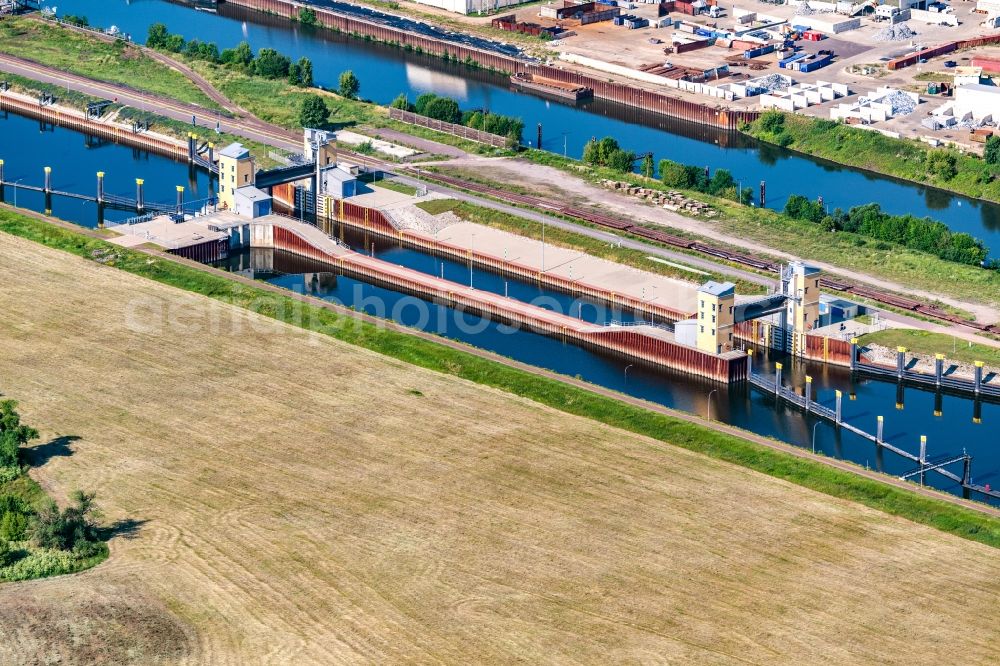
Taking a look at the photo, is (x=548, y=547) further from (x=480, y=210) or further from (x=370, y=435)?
(x=480, y=210)

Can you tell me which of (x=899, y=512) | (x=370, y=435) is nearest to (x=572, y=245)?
(x=370, y=435)

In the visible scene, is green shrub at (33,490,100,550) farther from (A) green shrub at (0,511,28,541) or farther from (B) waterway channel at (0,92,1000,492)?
(B) waterway channel at (0,92,1000,492)

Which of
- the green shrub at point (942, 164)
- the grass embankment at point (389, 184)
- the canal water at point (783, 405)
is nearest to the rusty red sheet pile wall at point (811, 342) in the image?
the canal water at point (783, 405)

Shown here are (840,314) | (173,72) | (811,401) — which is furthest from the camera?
(173,72)

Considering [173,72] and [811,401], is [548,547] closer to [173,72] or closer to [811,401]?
[811,401]

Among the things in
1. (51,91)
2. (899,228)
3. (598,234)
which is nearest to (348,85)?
(51,91)

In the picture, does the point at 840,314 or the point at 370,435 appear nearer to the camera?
the point at 370,435

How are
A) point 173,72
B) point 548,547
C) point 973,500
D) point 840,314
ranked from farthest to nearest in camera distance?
point 173,72, point 840,314, point 973,500, point 548,547
